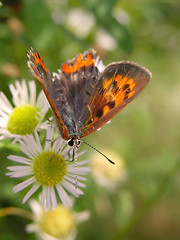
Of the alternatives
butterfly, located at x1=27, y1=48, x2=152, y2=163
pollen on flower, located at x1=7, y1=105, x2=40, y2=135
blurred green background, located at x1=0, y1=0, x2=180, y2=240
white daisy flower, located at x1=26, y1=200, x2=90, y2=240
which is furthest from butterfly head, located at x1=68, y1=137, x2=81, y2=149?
blurred green background, located at x1=0, y1=0, x2=180, y2=240

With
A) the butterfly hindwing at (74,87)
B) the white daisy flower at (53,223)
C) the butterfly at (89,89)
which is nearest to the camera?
the butterfly at (89,89)

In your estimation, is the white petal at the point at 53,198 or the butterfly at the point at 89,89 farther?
the butterfly at the point at 89,89

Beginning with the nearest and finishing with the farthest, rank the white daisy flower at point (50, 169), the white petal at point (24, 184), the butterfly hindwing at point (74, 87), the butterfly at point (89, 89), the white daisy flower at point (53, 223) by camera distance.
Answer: the white petal at point (24, 184), the white daisy flower at point (50, 169), the butterfly at point (89, 89), the butterfly hindwing at point (74, 87), the white daisy flower at point (53, 223)

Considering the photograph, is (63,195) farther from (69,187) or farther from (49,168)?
(49,168)

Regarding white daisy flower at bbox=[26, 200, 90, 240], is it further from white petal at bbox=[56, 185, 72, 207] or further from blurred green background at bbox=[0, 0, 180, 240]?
white petal at bbox=[56, 185, 72, 207]

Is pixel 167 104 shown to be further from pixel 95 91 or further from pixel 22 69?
pixel 95 91

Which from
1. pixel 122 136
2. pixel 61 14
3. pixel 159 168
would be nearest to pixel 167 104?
pixel 122 136

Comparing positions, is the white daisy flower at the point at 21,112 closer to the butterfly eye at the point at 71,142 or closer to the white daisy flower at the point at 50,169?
the white daisy flower at the point at 50,169

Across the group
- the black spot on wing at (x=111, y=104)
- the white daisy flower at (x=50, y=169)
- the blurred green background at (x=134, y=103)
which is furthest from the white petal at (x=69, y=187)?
the blurred green background at (x=134, y=103)
